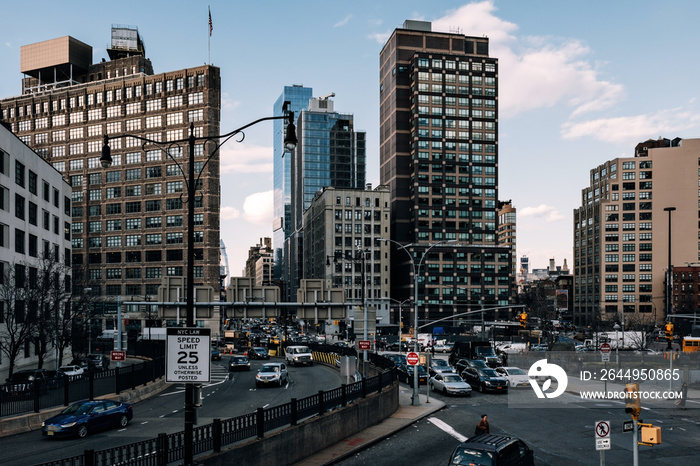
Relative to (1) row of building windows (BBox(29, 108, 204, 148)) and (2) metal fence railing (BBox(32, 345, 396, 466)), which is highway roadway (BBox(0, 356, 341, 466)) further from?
(1) row of building windows (BBox(29, 108, 204, 148))

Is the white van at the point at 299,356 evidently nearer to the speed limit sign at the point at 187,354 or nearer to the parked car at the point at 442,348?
the parked car at the point at 442,348

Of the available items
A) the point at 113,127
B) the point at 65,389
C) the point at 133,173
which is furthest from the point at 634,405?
the point at 113,127

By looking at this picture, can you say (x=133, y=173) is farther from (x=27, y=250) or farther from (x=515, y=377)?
(x=515, y=377)

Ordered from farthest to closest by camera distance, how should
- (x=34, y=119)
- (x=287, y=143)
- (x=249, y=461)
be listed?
1. (x=34, y=119)
2. (x=249, y=461)
3. (x=287, y=143)

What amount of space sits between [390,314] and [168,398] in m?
116

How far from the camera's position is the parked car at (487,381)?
137 feet

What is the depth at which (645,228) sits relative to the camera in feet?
541

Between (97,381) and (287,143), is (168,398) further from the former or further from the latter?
(287,143)

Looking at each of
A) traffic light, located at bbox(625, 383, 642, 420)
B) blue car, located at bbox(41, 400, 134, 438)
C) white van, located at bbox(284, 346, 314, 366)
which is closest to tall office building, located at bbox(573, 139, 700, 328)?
white van, located at bbox(284, 346, 314, 366)

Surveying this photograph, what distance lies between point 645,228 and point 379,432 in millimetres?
159083

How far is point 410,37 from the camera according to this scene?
157 m

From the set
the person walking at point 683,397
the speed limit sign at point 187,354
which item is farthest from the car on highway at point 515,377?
the speed limit sign at point 187,354

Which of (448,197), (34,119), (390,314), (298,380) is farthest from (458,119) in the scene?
(298,380)

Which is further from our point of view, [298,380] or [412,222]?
[412,222]
